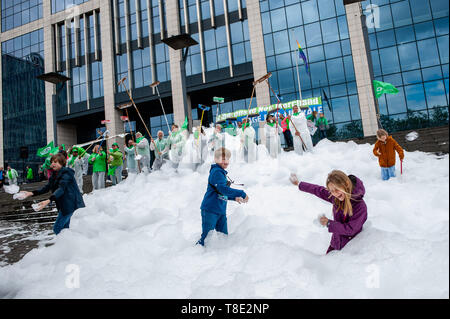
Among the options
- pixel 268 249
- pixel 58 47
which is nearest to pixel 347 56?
pixel 268 249

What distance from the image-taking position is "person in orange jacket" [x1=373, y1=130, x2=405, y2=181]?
3.92 m

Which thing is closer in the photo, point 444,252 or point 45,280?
point 444,252

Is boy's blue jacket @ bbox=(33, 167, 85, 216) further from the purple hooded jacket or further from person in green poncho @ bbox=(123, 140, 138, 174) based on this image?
person in green poncho @ bbox=(123, 140, 138, 174)

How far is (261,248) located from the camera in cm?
239

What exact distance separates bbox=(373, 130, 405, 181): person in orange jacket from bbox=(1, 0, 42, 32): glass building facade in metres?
32.1

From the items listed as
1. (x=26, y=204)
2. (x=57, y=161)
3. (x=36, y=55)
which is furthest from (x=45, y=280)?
(x=36, y=55)

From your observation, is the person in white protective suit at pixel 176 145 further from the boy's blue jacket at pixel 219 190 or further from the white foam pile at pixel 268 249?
the boy's blue jacket at pixel 219 190

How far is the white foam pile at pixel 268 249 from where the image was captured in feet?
4.25

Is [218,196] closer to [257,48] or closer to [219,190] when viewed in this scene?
[219,190]

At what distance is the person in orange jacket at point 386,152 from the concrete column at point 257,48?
15.8 m

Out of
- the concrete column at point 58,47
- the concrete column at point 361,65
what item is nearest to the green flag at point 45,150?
the concrete column at point 58,47

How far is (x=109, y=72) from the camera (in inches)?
942
